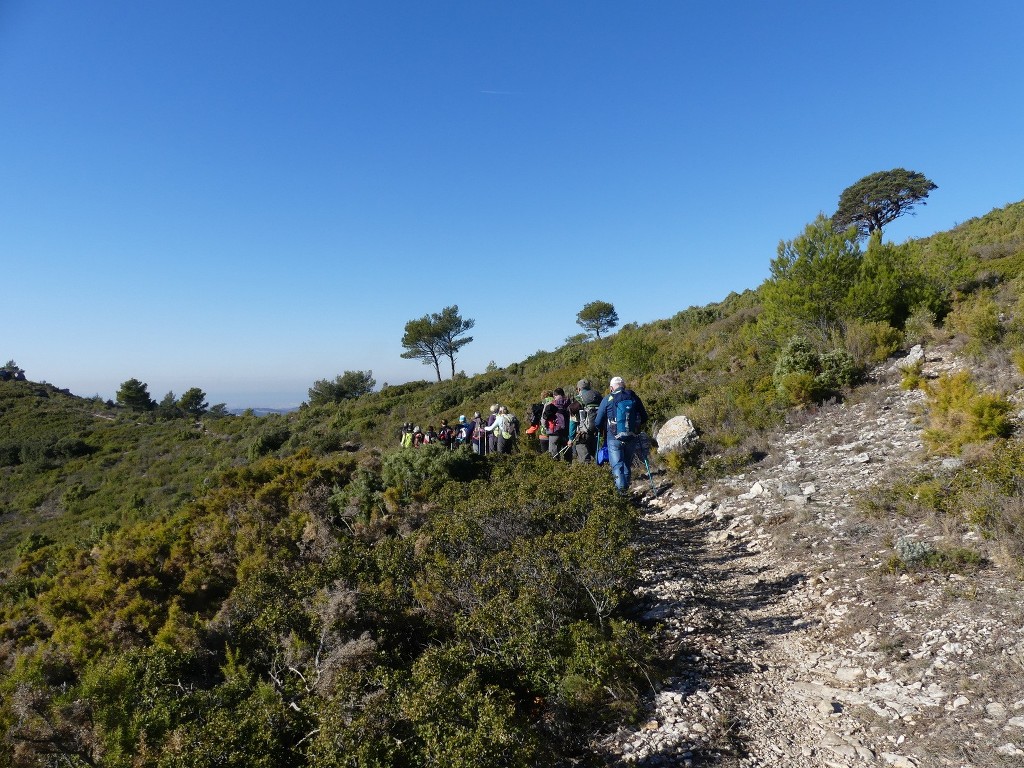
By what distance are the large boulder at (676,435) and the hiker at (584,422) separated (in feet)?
3.92

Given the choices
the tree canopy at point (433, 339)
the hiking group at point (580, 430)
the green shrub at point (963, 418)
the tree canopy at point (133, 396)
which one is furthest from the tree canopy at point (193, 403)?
the green shrub at point (963, 418)

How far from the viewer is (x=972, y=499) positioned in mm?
4445

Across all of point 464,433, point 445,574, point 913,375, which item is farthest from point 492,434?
point 913,375

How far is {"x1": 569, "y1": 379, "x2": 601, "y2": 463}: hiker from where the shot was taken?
29.9 feet

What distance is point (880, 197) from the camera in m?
34.4

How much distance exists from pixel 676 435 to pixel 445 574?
18.6 feet

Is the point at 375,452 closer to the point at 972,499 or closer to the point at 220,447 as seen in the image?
the point at 972,499

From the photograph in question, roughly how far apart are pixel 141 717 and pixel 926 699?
4.78 m

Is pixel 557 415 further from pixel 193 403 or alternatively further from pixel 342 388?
pixel 193 403

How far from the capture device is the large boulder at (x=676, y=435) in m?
8.86

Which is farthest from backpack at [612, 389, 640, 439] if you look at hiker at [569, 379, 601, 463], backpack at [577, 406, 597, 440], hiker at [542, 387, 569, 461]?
hiker at [542, 387, 569, 461]

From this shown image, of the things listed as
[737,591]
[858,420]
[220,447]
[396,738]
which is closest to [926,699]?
[737,591]

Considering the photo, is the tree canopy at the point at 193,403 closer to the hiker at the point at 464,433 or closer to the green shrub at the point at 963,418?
the hiker at the point at 464,433

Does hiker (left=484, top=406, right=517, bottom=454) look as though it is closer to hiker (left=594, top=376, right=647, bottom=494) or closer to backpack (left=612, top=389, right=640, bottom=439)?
hiker (left=594, top=376, right=647, bottom=494)
